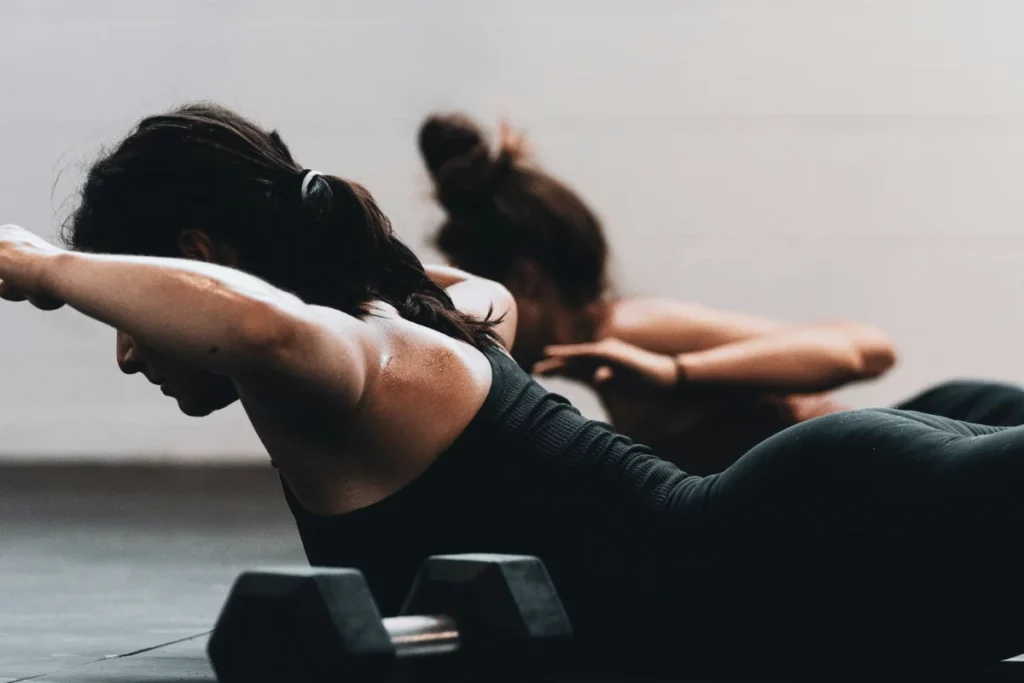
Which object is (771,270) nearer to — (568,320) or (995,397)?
(568,320)

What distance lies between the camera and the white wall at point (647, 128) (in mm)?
5207

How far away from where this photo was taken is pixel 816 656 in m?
1.19

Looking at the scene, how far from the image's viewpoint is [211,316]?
94 centimetres

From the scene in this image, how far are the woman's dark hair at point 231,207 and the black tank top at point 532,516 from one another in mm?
160

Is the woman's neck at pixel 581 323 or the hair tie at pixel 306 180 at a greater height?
the hair tie at pixel 306 180

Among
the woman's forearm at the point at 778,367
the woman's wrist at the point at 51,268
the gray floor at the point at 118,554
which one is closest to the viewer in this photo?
the woman's wrist at the point at 51,268

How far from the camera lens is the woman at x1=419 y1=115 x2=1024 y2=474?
8.91 ft

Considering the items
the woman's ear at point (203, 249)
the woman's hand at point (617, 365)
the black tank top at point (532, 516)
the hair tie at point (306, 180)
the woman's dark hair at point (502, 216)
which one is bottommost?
the woman's hand at point (617, 365)

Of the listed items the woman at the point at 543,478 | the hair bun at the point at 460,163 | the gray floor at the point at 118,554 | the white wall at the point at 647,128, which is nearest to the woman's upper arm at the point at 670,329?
the hair bun at the point at 460,163

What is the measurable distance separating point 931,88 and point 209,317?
4723mm

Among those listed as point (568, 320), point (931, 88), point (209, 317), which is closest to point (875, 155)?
point (931, 88)

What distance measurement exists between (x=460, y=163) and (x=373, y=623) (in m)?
1.95

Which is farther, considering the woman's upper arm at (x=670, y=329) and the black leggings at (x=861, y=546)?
the woman's upper arm at (x=670, y=329)

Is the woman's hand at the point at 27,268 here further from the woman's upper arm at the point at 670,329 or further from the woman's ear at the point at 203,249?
the woman's upper arm at the point at 670,329
